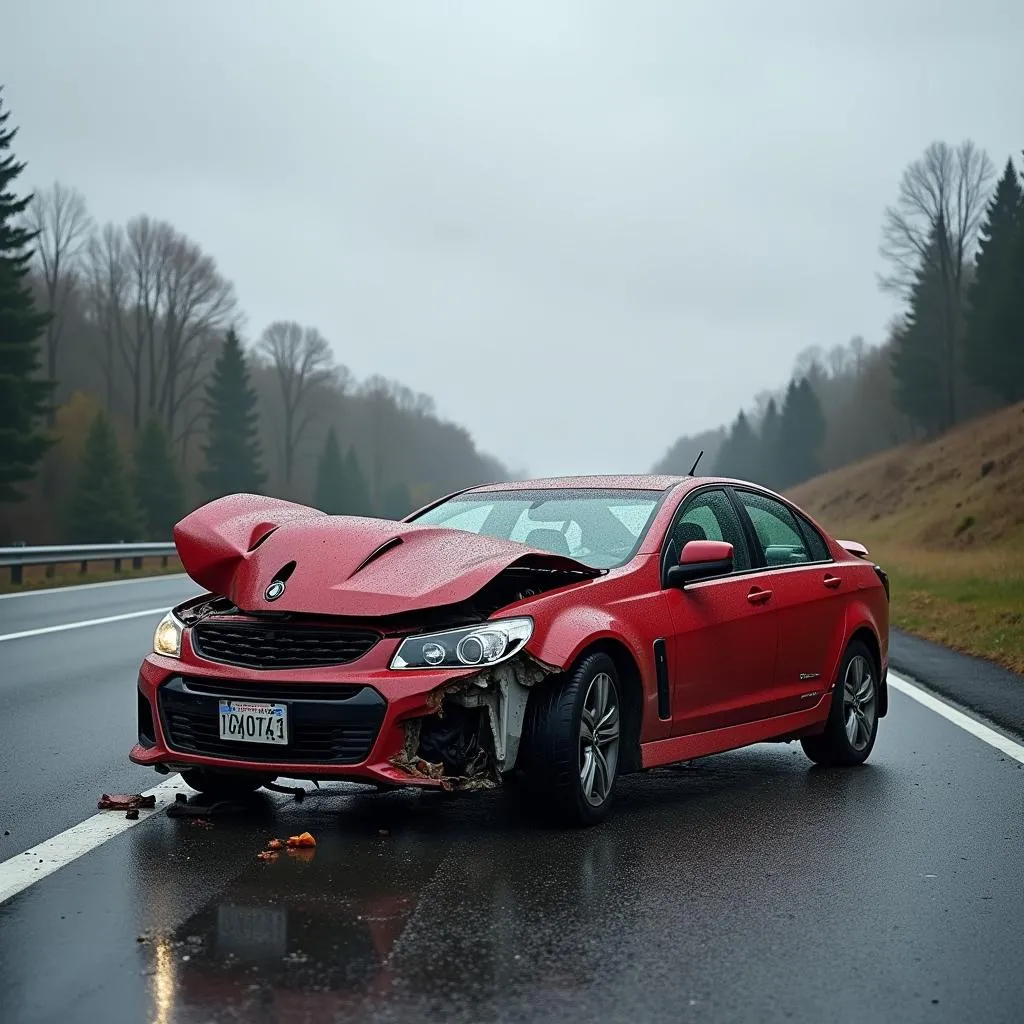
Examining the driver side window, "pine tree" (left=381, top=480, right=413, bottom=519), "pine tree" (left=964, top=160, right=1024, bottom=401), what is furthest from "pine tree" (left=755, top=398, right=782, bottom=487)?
the driver side window

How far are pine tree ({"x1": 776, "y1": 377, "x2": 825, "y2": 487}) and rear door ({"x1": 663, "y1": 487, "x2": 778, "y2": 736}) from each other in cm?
13292

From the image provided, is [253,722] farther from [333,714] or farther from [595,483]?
[595,483]

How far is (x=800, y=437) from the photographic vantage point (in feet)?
463

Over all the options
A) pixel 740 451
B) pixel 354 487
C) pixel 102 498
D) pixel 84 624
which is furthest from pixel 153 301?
pixel 740 451

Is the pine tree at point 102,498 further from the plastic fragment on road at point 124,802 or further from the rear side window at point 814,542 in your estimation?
the plastic fragment on road at point 124,802

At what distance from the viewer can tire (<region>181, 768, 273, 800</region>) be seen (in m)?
6.95

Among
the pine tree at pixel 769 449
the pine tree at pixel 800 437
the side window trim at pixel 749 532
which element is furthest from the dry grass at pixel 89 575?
the pine tree at pixel 769 449

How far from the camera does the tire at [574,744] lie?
20.8 feet

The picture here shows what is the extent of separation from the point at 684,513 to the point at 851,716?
178 centimetres

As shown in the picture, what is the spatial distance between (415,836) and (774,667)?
Result: 240 centimetres

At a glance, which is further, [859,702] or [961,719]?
[961,719]

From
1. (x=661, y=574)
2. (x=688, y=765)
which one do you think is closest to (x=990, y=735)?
(x=688, y=765)

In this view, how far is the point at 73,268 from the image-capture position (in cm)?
7500

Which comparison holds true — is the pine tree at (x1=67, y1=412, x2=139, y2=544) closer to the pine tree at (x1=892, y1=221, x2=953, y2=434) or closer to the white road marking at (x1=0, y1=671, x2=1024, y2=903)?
the pine tree at (x1=892, y1=221, x2=953, y2=434)
